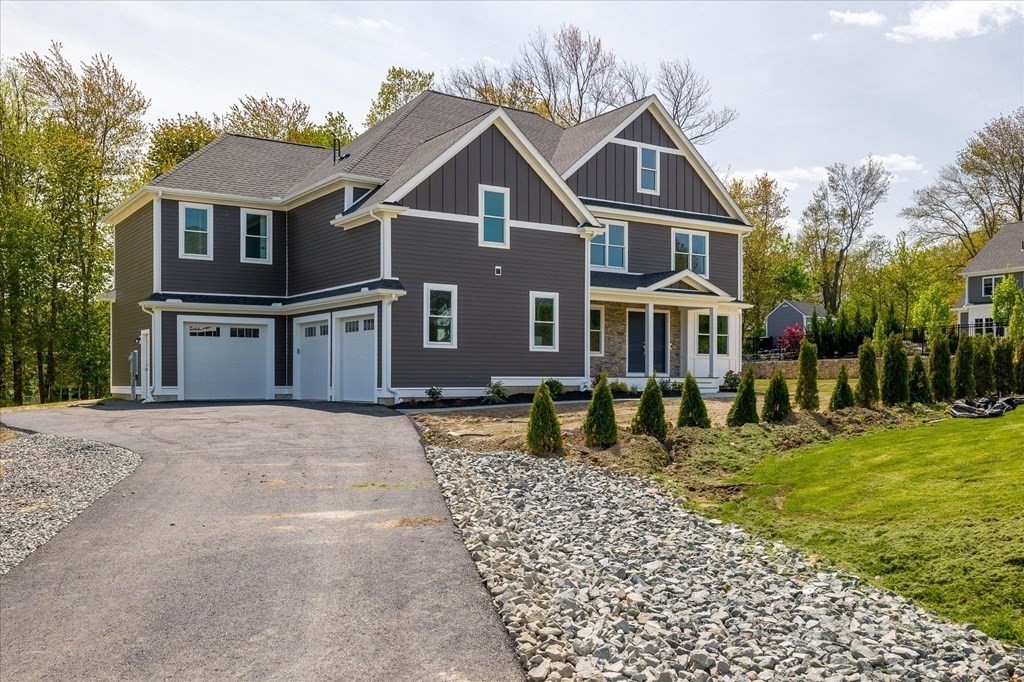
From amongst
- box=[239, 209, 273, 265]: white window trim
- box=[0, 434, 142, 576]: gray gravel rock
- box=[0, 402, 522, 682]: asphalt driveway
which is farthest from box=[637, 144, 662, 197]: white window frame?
box=[0, 434, 142, 576]: gray gravel rock

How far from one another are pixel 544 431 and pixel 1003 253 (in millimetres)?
41125

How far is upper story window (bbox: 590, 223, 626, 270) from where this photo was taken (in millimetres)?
26391

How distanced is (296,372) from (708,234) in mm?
13866

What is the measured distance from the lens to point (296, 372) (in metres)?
24.5

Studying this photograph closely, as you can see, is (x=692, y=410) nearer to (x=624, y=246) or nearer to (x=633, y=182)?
(x=624, y=246)

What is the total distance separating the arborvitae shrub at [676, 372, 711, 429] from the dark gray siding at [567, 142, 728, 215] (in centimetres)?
1274

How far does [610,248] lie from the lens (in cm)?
2672

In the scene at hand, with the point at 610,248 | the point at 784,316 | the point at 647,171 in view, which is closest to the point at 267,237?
the point at 610,248

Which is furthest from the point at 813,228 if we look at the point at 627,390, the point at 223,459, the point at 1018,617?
the point at 1018,617

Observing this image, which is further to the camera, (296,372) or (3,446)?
(296,372)

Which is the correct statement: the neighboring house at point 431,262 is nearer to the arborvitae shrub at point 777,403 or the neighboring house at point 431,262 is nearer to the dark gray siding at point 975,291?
the arborvitae shrub at point 777,403

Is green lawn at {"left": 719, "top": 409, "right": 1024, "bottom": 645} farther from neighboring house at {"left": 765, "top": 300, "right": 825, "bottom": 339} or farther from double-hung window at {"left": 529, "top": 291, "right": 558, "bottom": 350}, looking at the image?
neighboring house at {"left": 765, "top": 300, "right": 825, "bottom": 339}

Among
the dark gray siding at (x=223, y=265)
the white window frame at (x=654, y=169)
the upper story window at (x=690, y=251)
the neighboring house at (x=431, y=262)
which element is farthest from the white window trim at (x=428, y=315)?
the upper story window at (x=690, y=251)

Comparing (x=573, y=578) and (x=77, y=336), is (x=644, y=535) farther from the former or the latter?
(x=77, y=336)
